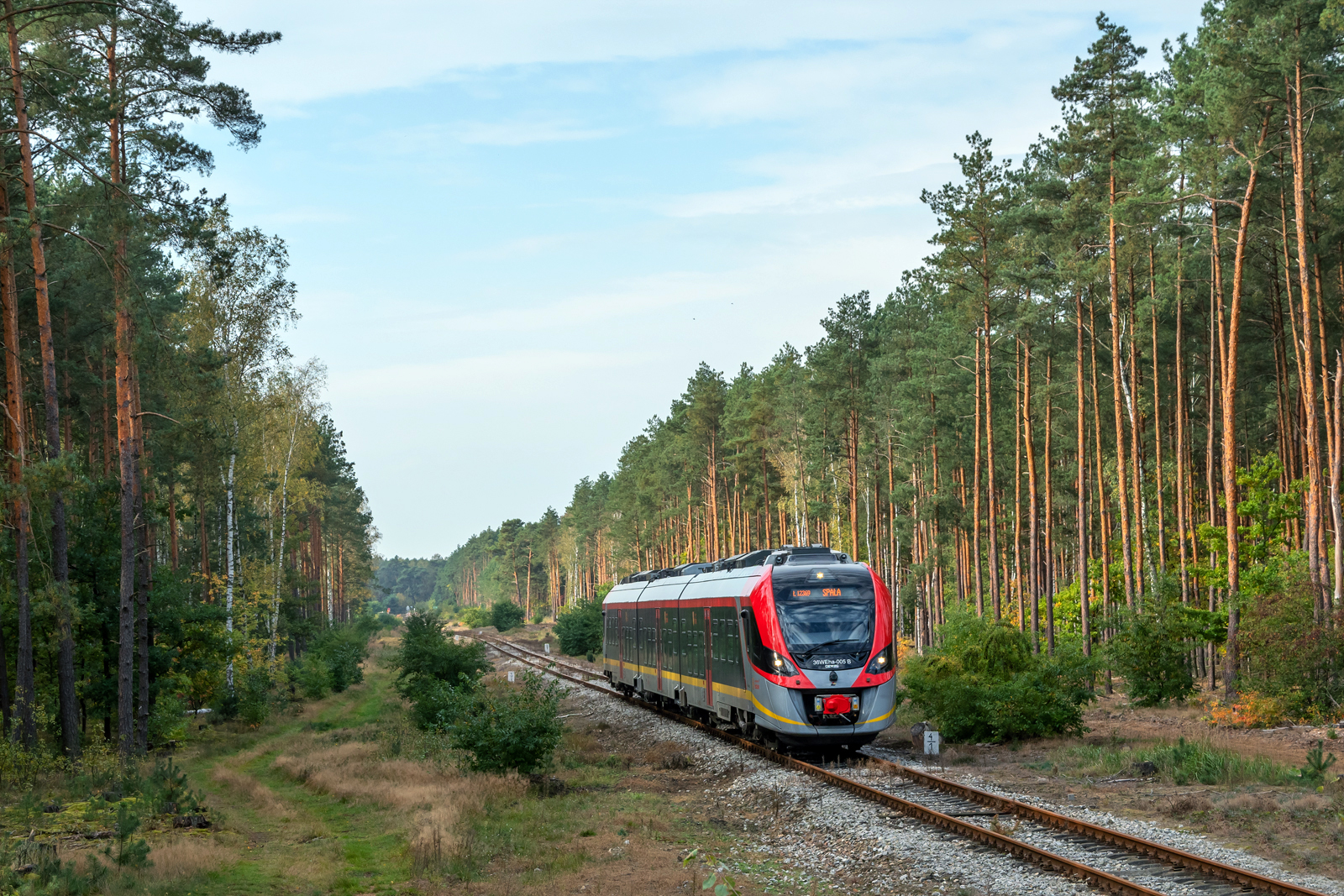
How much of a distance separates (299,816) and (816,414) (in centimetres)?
3967

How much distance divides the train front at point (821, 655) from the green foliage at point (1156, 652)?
25.8 feet

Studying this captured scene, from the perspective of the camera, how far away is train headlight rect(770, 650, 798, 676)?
56.6ft

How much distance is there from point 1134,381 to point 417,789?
77.5 ft

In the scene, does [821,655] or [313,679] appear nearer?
[821,655]

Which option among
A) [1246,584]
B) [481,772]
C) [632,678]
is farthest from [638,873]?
[1246,584]

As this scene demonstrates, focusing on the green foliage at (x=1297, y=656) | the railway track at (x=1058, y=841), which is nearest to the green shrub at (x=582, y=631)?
the green foliage at (x=1297, y=656)

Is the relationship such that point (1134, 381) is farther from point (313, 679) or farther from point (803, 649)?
point (313, 679)

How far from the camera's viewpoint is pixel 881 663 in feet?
57.6

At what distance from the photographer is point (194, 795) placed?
56.0 feet

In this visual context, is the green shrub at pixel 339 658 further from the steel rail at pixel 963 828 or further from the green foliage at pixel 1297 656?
the green foliage at pixel 1297 656

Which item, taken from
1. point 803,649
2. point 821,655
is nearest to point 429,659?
point 803,649

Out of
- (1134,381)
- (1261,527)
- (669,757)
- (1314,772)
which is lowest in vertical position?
(669,757)

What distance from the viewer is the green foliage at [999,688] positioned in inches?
723

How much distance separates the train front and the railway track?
40.7 inches
